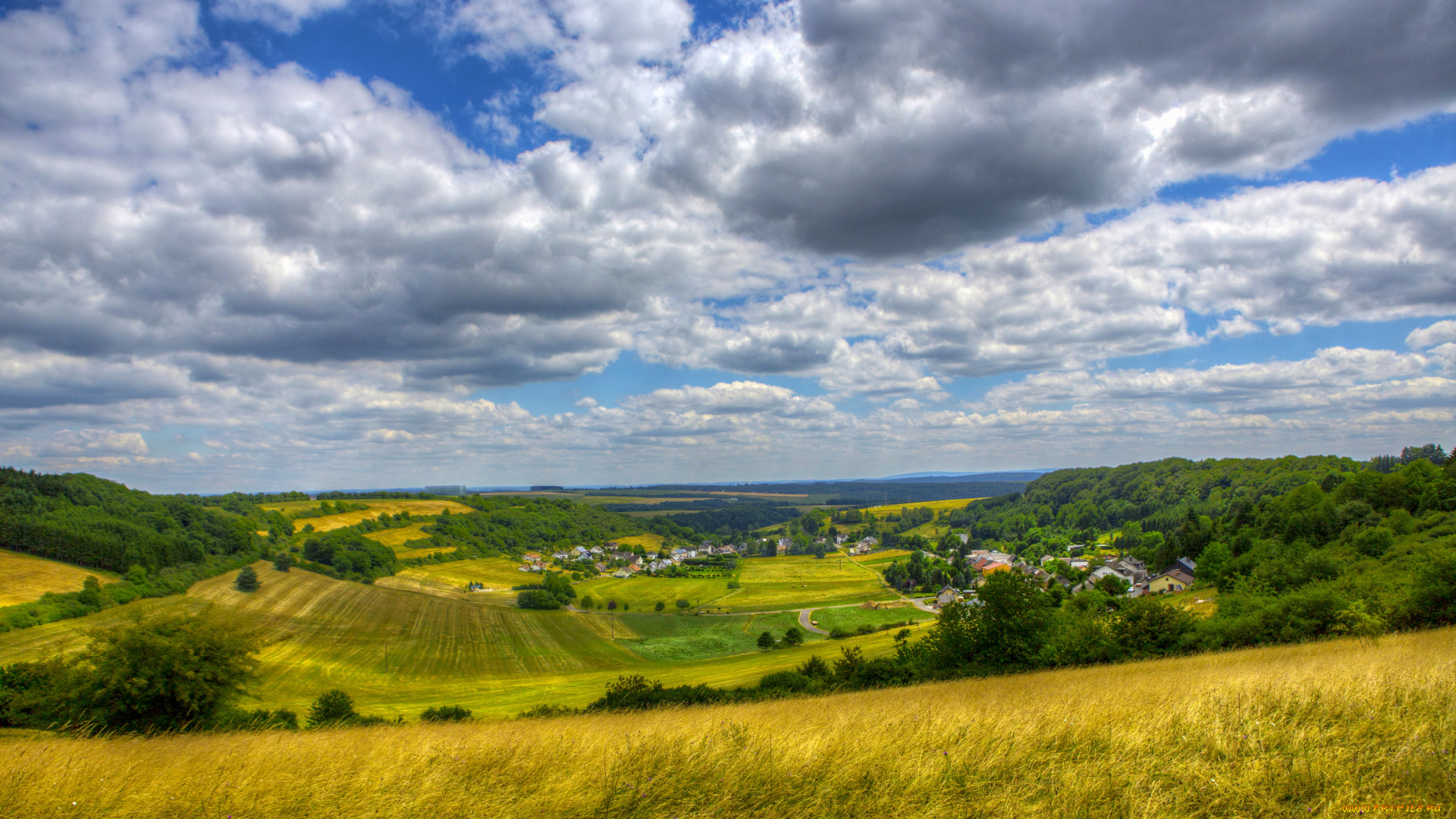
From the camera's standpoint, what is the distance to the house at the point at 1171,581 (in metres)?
83.2

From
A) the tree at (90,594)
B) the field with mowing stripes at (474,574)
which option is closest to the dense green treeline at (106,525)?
the tree at (90,594)

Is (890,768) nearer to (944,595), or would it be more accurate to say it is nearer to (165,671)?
(165,671)

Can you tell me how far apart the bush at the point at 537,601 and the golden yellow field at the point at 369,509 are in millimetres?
59819

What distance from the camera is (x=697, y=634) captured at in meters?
88.3

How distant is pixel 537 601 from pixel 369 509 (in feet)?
305

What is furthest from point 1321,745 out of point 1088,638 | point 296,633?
point 296,633

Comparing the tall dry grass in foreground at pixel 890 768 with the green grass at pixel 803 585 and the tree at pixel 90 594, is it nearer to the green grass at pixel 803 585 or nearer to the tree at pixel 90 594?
the tree at pixel 90 594

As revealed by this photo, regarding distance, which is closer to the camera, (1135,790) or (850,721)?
(1135,790)

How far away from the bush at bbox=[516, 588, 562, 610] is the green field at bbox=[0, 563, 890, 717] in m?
4.85

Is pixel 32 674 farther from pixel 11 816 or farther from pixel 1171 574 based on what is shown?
pixel 1171 574

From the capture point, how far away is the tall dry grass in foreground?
15.9 ft

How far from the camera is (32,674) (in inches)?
1123

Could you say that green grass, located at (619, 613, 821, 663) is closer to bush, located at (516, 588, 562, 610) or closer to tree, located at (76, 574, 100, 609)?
bush, located at (516, 588, 562, 610)

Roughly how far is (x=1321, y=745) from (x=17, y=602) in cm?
10431
